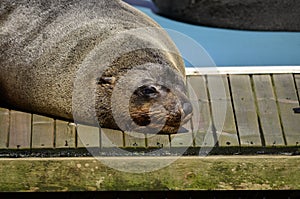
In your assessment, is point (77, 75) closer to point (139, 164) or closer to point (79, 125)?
point (79, 125)

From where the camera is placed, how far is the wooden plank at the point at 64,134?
3256 mm

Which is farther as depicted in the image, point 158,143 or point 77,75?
point 77,75

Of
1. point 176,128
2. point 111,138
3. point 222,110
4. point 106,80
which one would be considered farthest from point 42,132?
point 222,110

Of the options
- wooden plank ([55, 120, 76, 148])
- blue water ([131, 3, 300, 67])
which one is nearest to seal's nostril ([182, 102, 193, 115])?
wooden plank ([55, 120, 76, 148])

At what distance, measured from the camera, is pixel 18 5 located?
422 centimetres

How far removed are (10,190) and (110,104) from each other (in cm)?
113

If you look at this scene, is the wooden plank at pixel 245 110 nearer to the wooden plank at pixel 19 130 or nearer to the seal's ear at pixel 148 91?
the seal's ear at pixel 148 91

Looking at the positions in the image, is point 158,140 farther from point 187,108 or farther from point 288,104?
point 288,104

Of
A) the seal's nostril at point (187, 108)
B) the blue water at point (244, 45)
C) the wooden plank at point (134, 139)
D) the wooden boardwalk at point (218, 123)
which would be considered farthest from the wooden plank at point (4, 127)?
the blue water at point (244, 45)

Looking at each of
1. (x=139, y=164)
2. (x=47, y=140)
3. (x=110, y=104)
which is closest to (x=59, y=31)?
(x=110, y=104)

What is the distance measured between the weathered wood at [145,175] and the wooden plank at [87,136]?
545mm

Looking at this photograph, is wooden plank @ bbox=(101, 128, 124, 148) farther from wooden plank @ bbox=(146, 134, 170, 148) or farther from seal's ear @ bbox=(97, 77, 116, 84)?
seal's ear @ bbox=(97, 77, 116, 84)

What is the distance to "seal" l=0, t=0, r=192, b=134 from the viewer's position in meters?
3.55

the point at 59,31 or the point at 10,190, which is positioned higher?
the point at 59,31
